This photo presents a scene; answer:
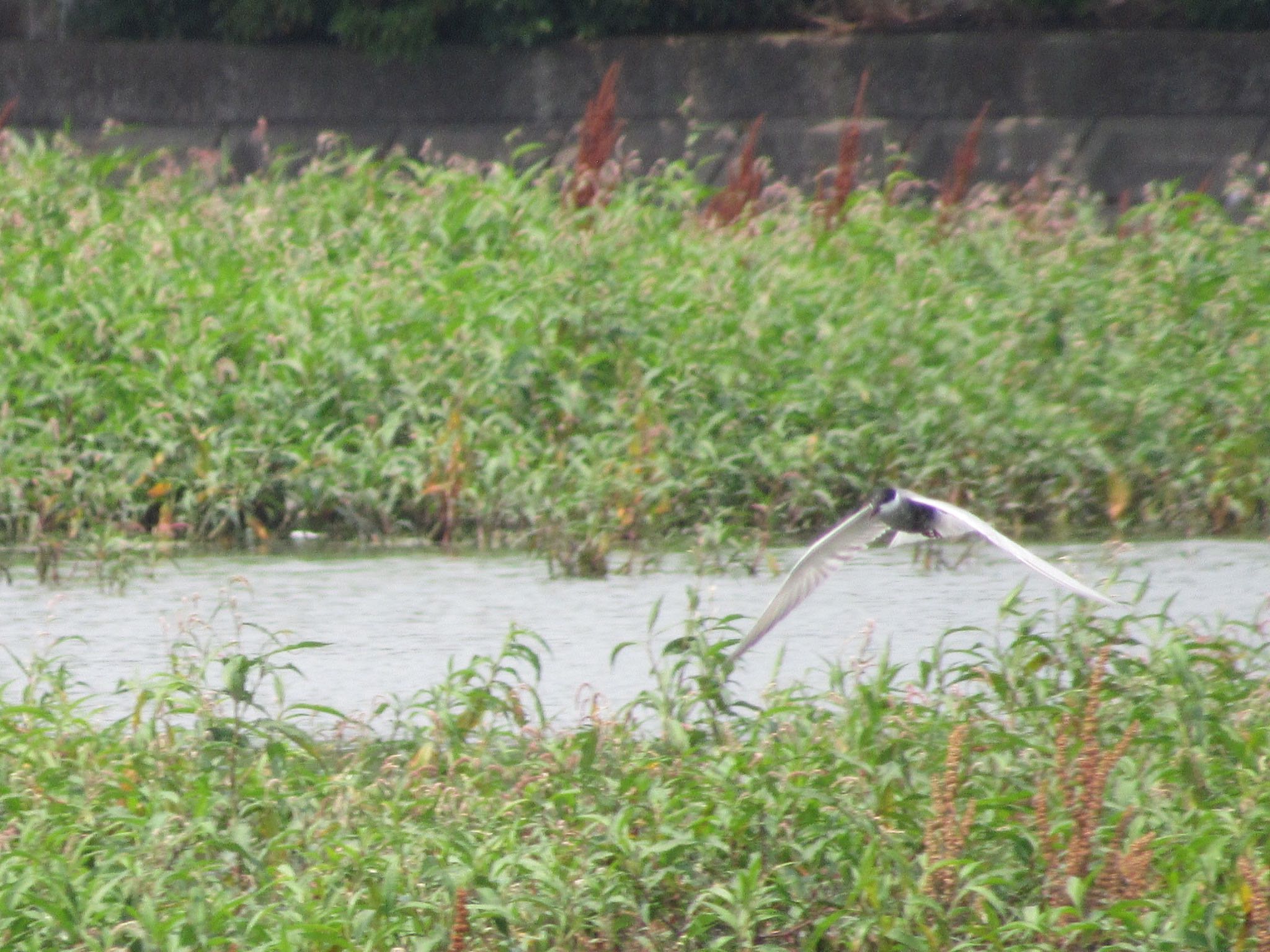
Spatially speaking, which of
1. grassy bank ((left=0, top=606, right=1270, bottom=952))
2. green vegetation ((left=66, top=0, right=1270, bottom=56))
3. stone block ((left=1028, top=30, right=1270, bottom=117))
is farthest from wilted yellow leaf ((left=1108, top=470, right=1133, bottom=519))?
green vegetation ((left=66, top=0, right=1270, bottom=56))

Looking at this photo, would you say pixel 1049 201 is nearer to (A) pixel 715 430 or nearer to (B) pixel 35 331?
(A) pixel 715 430

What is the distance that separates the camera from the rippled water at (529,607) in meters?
4.95

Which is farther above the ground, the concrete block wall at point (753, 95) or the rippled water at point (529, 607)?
the concrete block wall at point (753, 95)

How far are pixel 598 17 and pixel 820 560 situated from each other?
7.88 metres

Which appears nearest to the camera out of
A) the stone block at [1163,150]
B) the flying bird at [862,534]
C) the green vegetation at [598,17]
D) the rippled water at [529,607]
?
the flying bird at [862,534]

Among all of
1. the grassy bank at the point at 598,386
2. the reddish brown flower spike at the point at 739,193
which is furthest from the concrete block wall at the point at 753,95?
the grassy bank at the point at 598,386

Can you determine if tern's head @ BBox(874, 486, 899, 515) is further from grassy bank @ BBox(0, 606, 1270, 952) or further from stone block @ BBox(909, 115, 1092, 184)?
stone block @ BBox(909, 115, 1092, 184)

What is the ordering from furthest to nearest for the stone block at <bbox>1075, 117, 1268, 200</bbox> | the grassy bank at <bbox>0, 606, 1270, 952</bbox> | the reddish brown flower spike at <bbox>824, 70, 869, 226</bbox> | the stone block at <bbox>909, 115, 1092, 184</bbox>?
the stone block at <bbox>909, 115, 1092, 184</bbox> → the stone block at <bbox>1075, 117, 1268, 200</bbox> → the reddish brown flower spike at <bbox>824, 70, 869, 226</bbox> → the grassy bank at <bbox>0, 606, 1270, 952</bbox>

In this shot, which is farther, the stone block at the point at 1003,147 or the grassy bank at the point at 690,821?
the stone block at the point at 1003,147

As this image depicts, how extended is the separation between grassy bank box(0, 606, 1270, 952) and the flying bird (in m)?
0.20

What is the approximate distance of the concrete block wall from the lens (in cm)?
1087

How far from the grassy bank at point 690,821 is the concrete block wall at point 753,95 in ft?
22.4

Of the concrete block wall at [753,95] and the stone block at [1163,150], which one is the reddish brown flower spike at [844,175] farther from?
the stone block at [1163,150]

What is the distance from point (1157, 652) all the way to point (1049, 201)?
5.72m
